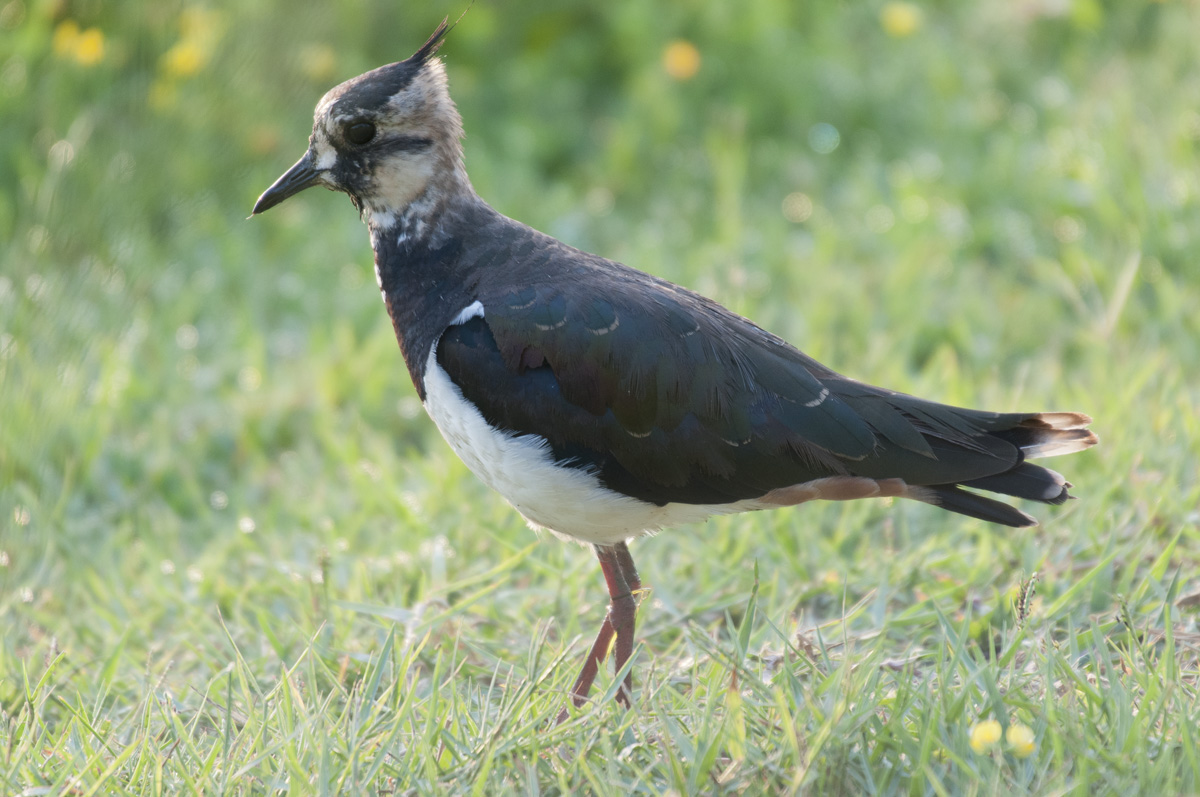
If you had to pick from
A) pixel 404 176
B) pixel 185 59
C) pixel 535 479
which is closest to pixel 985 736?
pixel 535 479

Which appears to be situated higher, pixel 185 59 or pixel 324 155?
pixel 324 155

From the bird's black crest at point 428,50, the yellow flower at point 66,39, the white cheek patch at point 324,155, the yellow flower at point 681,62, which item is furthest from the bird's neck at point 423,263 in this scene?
the yellow flower at point 681,62

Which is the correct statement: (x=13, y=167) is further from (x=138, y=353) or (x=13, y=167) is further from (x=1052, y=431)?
(x=1052, y=431)

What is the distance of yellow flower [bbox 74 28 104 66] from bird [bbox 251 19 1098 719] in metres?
3.28

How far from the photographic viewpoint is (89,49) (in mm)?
5801

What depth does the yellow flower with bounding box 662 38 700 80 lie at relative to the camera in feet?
22.1

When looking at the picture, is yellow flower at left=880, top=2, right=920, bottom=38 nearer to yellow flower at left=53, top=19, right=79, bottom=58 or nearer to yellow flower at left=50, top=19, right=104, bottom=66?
yellow flower at left=50, top=19, right=104, bottom=66

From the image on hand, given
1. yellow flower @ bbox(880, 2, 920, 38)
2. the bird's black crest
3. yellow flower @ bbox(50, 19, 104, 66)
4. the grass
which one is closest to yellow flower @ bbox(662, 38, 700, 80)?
the grass

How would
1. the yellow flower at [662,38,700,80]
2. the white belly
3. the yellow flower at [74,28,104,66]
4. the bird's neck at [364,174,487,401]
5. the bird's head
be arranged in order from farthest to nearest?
1. the yellow flower at [662,38,700,80]
2. the yellow flower at [74,28,104,66]
3. the bird's head
4. the bird's neck at [364,174,487,401]
5. the white belly

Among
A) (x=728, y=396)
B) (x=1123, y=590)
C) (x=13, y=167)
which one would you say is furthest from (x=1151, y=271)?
(x=13, y=167)

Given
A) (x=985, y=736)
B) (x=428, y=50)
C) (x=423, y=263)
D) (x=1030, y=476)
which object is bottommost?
→ (x=985, y=736)

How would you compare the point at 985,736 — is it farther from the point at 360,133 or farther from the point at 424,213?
the point at 360,133

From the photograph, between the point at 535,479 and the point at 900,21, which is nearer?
the point at 535,479

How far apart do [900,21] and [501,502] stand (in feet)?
14.0
